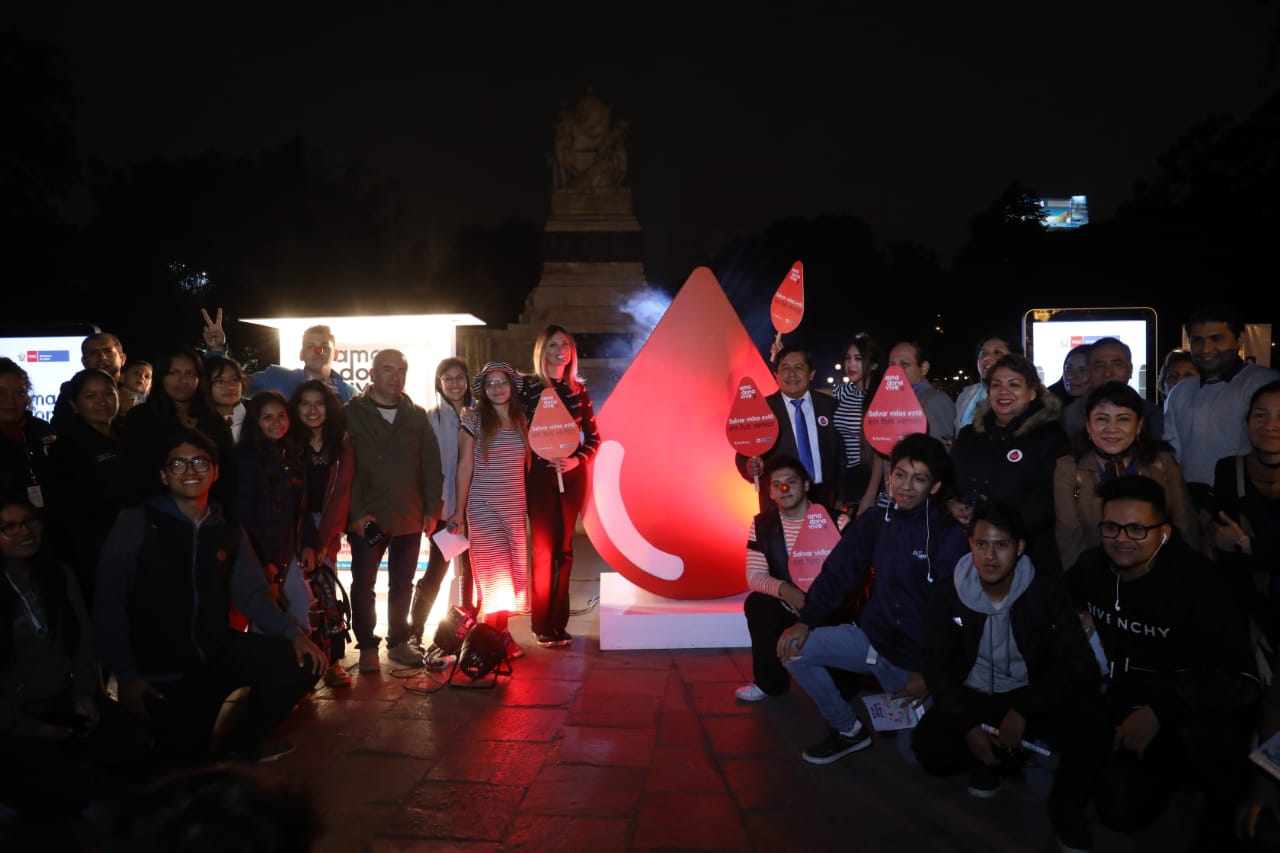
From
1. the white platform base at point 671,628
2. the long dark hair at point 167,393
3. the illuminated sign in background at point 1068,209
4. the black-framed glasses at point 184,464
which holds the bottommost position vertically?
the white platform base at point 671,628

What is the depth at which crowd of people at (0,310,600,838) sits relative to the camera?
3275 mm

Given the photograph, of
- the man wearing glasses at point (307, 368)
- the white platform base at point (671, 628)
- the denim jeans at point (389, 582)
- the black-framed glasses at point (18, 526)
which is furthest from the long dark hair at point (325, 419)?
the white platform base at point (671, 628)

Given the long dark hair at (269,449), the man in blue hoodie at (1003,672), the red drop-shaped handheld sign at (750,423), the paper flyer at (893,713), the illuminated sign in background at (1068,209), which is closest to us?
the man in blue hoodie at (1003,672)

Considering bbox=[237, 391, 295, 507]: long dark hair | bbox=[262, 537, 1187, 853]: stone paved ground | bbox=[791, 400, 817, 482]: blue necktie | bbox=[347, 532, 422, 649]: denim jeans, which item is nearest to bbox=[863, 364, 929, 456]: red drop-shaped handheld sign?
bbox=[791, 400, 817, 482]: blue necktie

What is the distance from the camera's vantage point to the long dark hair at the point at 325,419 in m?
4.74

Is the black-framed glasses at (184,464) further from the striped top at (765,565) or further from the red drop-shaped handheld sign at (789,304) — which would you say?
the red drop-shaped handheld sign at (789,304)

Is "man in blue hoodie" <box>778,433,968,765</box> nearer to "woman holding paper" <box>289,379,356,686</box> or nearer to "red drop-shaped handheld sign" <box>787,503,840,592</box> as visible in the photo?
"red drop-shaped handheld sign" <box>787,503,840,592</box>

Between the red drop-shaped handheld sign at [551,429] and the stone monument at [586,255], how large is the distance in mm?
12396

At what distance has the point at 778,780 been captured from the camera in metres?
3.42

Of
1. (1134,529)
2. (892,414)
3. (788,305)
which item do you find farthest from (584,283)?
(1134,529)

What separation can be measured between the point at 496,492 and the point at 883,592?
7.66 feet

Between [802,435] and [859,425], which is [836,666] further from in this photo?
[859,425]

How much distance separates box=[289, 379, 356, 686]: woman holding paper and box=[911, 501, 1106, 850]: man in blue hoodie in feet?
9.95

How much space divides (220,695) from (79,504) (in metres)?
1.39
